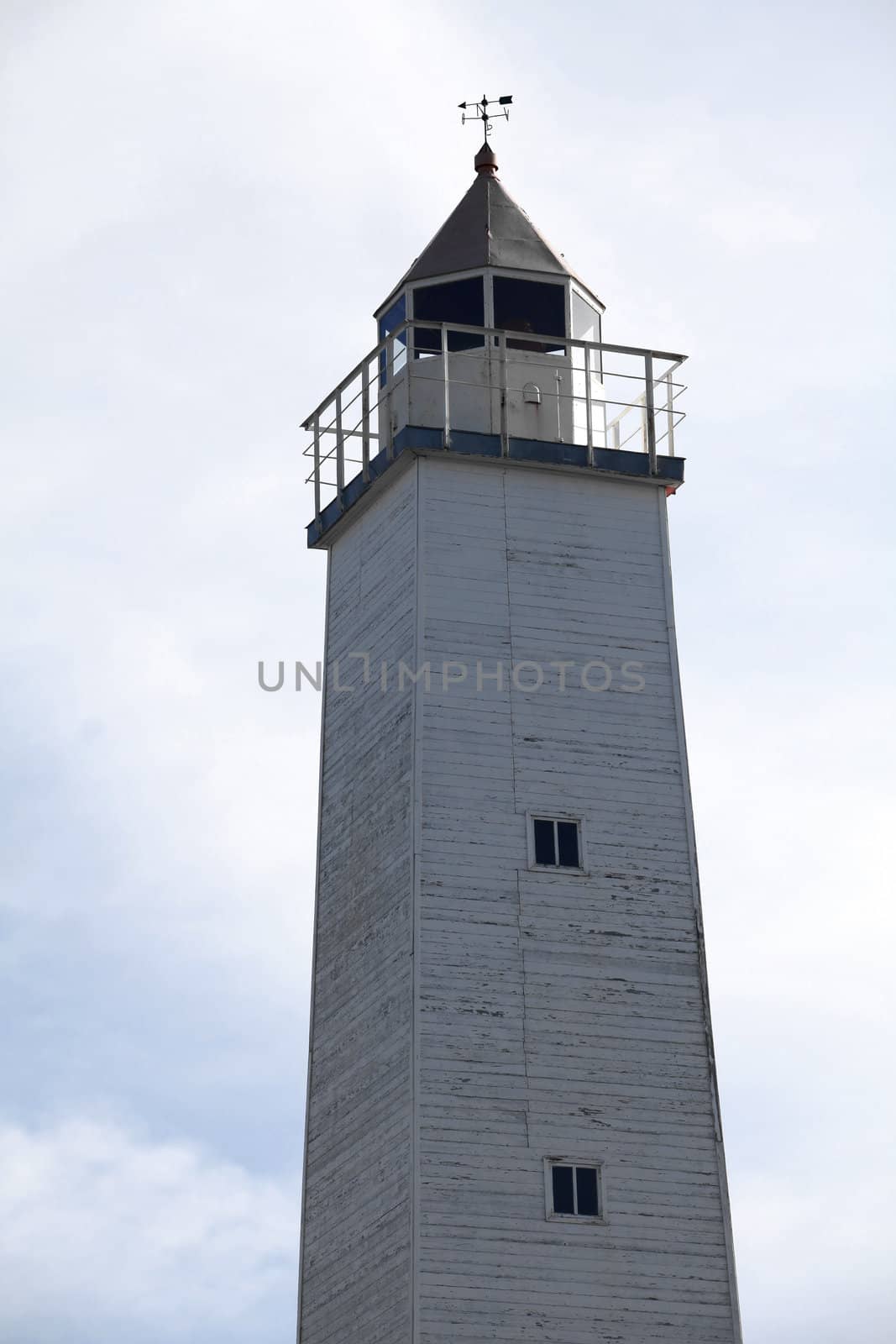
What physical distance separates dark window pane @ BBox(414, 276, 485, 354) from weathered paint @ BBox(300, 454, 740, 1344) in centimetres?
323

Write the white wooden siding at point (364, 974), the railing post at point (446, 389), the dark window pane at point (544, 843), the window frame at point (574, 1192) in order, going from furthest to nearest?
1. the railing post at point (446, 389)
2. the dark window pane at point (544, 843)
3. the white wooden siding at point (364, 974)
4. the window frame at point (574, 1192)

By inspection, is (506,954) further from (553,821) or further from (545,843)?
(553,821)

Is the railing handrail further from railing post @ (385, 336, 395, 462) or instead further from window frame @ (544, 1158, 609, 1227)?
window frame @ (544, 1158, 609, 1227)

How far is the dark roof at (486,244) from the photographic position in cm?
5059

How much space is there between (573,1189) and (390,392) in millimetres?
15183

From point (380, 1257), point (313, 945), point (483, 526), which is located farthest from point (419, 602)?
point (380, 1257)

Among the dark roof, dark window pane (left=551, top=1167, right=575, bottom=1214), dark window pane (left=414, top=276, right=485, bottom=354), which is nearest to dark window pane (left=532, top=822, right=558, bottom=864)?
dark window pane (left=551, top=1167, right=575, bottom=1214)

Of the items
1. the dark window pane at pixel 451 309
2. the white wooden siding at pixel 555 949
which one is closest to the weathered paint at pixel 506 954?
the white wooden siding at pixel 555 949

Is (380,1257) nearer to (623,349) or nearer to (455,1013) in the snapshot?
(455,1013)

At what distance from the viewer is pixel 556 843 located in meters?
45.8

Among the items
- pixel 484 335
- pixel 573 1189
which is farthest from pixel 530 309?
pixel 573 1189

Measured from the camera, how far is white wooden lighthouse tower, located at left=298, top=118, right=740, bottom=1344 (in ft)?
141

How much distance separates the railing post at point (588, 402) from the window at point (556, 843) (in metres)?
6.90

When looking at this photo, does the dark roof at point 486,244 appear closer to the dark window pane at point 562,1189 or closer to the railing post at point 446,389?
the railing post at point 446,389
